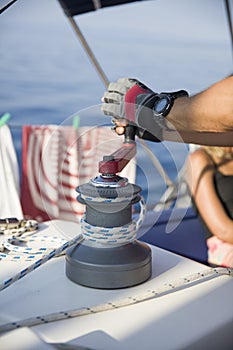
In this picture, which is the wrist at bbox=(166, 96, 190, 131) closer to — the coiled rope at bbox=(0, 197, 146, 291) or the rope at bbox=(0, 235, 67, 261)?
the coiled rope at bbox=(0, 197, 146, 291)

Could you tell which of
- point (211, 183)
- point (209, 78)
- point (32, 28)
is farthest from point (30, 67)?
point (211, 183)

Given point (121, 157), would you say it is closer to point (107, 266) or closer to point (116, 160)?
point (116, 160)

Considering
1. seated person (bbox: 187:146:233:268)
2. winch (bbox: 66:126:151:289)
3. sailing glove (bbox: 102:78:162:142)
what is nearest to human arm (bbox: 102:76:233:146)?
sailing glove (bbox: 102:78:162:142)

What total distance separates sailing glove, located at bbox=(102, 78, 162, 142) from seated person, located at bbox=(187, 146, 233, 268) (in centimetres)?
71

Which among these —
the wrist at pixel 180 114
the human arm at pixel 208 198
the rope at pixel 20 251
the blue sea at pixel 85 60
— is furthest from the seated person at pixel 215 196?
the blue sea at pixel 85 60

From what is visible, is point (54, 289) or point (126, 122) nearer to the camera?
point (54, 289)

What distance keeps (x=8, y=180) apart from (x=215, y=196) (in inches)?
38.9

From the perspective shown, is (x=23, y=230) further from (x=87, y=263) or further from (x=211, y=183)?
(x=211, y=183)

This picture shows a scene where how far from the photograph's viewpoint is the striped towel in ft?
7.57

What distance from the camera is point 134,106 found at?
39.4 inches

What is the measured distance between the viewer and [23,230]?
1187 mm

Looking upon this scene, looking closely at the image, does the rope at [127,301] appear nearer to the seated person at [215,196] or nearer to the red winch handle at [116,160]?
the red winch handle at [116,160]

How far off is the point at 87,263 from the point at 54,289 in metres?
0.07

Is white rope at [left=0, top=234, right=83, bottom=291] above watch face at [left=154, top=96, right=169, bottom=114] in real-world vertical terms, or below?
below
